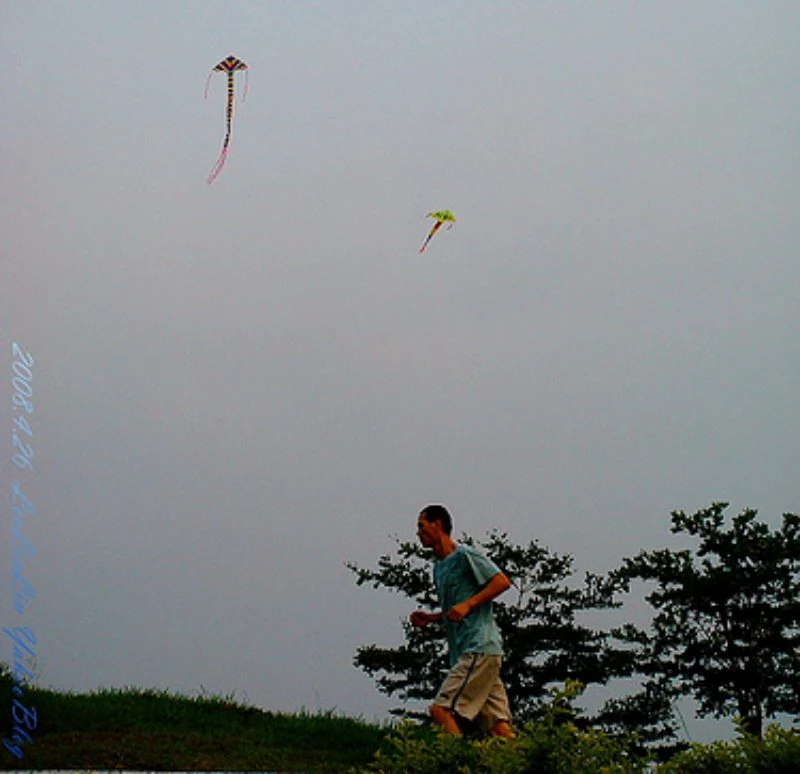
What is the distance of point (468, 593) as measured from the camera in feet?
22.1

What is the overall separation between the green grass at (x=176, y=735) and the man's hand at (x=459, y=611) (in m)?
2.53

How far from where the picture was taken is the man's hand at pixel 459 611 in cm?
A: 636

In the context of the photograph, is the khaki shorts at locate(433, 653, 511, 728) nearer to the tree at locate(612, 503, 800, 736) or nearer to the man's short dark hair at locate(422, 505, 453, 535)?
the man's short dark hair at locate(422, 505, 453, 535)

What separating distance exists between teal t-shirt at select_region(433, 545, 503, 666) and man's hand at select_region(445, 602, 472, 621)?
222 millimetres

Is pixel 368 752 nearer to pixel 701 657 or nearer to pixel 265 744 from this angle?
pixel 265 744

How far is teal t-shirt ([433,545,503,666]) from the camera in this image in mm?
6684

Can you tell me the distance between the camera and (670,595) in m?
14.9

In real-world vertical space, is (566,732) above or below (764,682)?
below

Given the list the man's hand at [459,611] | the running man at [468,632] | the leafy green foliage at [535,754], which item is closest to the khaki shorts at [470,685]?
the running man at [468,632]

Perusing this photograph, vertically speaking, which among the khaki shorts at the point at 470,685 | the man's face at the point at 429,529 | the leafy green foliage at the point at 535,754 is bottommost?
the leafy green foliage at the point at 535,754

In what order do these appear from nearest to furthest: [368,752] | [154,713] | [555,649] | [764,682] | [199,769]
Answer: [199,769] → [368,752] → [154,713] → [764,682] → [555,649]

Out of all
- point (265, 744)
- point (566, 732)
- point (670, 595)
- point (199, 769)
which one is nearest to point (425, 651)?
point (670, 595)

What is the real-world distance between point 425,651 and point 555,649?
6.24 ft

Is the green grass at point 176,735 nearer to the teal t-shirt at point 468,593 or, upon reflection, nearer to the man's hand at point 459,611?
the teal t-shirt at point 468,593
